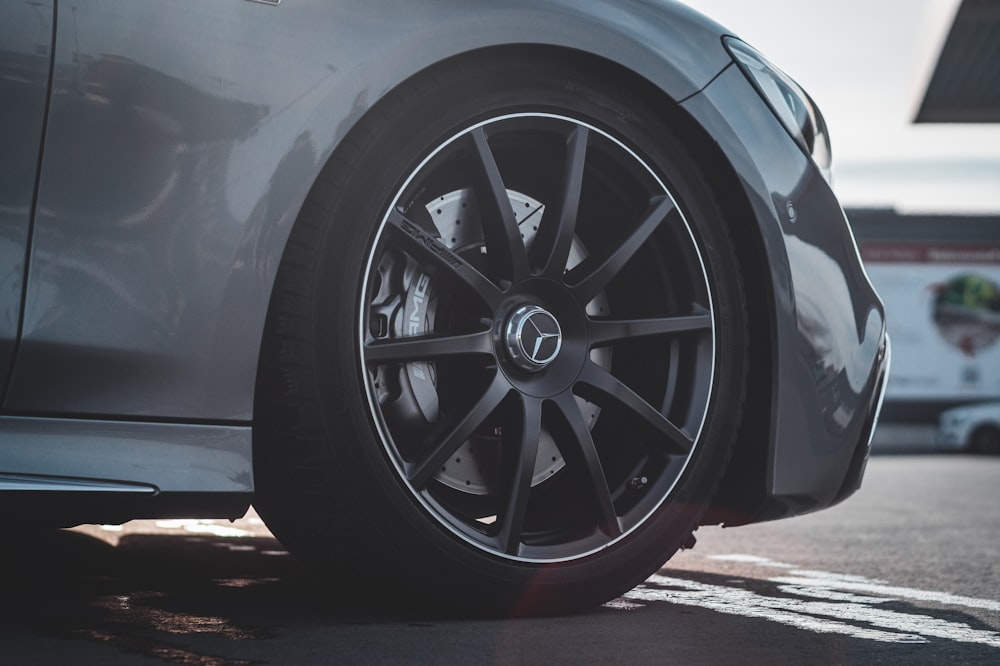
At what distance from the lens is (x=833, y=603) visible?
110 inches

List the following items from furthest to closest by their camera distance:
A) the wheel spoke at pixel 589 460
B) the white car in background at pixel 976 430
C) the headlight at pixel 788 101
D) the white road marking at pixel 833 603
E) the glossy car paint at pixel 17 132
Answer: the white car in background at pixel 976 430
the headlight at pixel 788 101
the white road marking at pixel 833 603
the wheel spoke at pixel 589 460
the glossy car paint at pixel 17 132

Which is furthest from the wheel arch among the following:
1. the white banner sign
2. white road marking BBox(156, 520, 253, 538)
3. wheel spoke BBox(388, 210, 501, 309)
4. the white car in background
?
the white banner sign

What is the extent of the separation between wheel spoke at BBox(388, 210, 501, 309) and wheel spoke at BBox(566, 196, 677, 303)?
204mm

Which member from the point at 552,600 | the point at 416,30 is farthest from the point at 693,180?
the point at 552,600

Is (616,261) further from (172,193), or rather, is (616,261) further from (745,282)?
(172,193)

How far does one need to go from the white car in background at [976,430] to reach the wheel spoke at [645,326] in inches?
773

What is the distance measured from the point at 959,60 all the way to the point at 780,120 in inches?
687

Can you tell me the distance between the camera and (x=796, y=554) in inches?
156

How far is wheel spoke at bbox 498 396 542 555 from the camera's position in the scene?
7.27 ft

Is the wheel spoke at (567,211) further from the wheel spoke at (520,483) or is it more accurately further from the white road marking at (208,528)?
the white road marking at (208,528)

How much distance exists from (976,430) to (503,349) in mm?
20019

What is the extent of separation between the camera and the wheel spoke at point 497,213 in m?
2.26

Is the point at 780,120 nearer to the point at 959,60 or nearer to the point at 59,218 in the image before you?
the point at 59,218

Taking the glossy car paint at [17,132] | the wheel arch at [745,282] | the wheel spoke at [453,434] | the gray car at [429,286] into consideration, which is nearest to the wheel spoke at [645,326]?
the gray car at [429,286]
